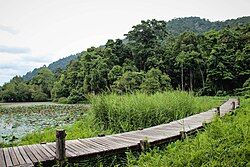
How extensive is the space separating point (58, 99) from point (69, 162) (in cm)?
2994

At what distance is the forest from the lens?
1133 inches

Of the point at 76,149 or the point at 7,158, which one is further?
the point at 76,149

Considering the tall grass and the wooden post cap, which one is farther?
the tall grass

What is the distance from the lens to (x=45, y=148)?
5.63 metres

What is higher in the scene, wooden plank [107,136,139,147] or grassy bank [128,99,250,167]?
grassy bank [128,99,250,167]

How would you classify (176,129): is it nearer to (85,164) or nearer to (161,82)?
(85,164)

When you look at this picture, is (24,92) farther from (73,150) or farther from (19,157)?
(19,157)

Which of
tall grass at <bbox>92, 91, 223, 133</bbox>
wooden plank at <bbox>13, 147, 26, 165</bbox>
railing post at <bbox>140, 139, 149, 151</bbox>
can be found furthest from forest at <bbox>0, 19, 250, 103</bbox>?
wooden plank at <bbox>13, 147, 26, 165</bbox>

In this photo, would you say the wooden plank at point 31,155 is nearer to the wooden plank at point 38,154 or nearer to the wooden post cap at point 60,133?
the wooden plank at point 38,154

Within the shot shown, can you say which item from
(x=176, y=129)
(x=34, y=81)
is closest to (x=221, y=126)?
(x=176, y=129)

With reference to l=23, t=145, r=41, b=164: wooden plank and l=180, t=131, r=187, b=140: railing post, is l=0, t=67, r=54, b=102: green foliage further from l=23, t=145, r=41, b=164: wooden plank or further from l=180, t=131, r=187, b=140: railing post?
l=180, t=131, r=187, b=140: railing post

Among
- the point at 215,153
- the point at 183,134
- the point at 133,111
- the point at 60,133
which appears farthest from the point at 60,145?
the point at 133,111

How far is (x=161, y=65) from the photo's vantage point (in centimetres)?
3191

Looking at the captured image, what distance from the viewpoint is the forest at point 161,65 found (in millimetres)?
28781
